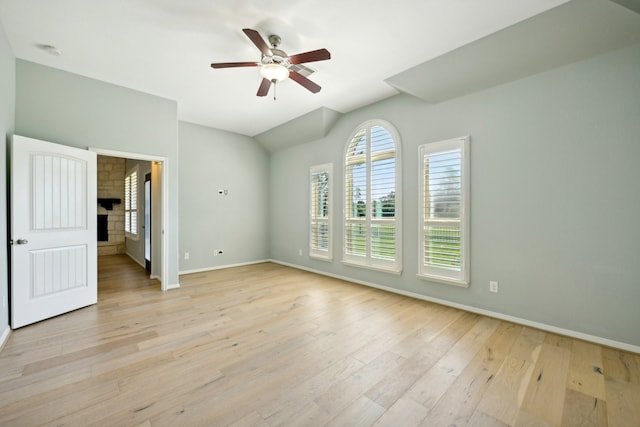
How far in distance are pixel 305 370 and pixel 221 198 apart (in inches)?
179

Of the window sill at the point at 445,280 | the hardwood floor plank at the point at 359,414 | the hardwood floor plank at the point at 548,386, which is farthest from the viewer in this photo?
the window sill at the point at 445,280

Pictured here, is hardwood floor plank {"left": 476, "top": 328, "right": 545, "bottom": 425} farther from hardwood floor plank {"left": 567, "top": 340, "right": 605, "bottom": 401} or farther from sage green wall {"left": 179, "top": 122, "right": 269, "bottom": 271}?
sage green wall {"left": 179, "top": 122, "right": 269, "bottom": 271}

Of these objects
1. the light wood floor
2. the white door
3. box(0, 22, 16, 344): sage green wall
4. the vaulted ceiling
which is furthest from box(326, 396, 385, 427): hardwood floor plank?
the white door

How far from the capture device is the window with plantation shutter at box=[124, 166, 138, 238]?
657 centimetres

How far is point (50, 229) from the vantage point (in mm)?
3150

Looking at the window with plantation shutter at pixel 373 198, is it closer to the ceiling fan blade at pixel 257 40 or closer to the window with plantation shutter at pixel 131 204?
the ceiling fan blade at pixel 257 40

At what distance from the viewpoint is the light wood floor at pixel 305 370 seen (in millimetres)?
1670

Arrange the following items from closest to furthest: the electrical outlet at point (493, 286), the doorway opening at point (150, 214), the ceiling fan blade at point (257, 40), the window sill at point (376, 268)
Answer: the ceiling fan blade at point (257, 40) < the electrical outlet at point (493, 286) < the window sill at point (376, 268) < the doorway opening at point (150, 214)

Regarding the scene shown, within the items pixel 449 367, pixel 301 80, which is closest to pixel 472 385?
pixel 449 367

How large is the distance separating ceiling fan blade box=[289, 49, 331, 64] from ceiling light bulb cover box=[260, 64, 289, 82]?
0.70 feet

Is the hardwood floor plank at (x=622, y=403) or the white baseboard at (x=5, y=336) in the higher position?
the white baseboard at (x=5, y=336)

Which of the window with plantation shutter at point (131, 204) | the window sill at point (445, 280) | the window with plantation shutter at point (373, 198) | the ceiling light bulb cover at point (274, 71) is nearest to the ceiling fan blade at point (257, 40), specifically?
the ceiling light bulb cover at point (274, 71)

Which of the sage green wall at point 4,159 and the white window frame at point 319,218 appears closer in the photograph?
the sage green wall at point 4,159

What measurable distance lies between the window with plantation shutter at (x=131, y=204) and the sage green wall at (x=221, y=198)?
6.63 ft
